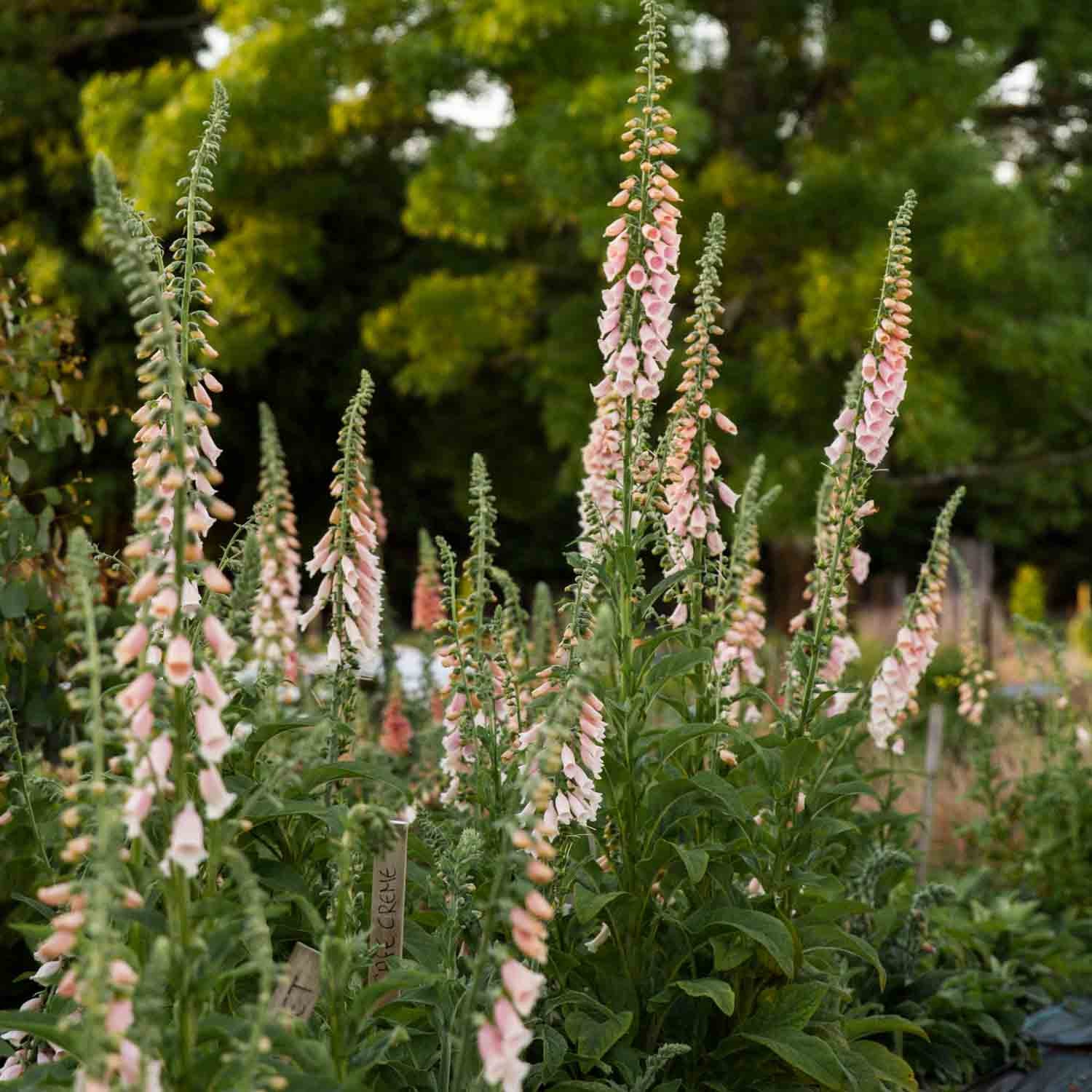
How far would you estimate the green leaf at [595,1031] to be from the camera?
3000 mm

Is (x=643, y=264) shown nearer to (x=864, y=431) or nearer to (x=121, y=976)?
(x=864, y=431)

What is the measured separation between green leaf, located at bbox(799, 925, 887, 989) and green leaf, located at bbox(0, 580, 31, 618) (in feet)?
8.08


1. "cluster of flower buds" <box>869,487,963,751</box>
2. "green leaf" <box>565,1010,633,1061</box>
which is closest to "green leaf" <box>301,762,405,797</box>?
"green leaf" <box>565,1010,633,1061</box>

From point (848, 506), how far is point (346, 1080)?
1.95m

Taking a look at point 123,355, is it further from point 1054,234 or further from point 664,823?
point 664,823

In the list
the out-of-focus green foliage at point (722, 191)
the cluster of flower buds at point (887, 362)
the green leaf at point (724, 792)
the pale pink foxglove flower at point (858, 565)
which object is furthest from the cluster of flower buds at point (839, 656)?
the out-of-focus green foliage at point (722, 191)

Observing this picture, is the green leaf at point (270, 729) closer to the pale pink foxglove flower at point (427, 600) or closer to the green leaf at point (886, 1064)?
the green leaf at point (886, 1064)

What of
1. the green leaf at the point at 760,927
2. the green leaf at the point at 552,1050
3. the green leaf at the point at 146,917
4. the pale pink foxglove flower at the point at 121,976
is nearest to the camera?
the pale pink foxglove flower at the point at 121,976

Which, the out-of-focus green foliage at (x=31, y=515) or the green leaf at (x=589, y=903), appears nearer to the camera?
the green leaf at (x=589, y=903)

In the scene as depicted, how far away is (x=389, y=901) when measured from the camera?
9.43 feet

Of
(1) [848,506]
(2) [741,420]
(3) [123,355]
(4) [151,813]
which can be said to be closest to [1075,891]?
(1) [848,506]

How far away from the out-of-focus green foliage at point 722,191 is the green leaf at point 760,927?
9260mm

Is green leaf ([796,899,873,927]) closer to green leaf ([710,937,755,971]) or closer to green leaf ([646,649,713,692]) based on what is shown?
green leaf ([710,937,755,971])

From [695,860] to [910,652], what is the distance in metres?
1.42
